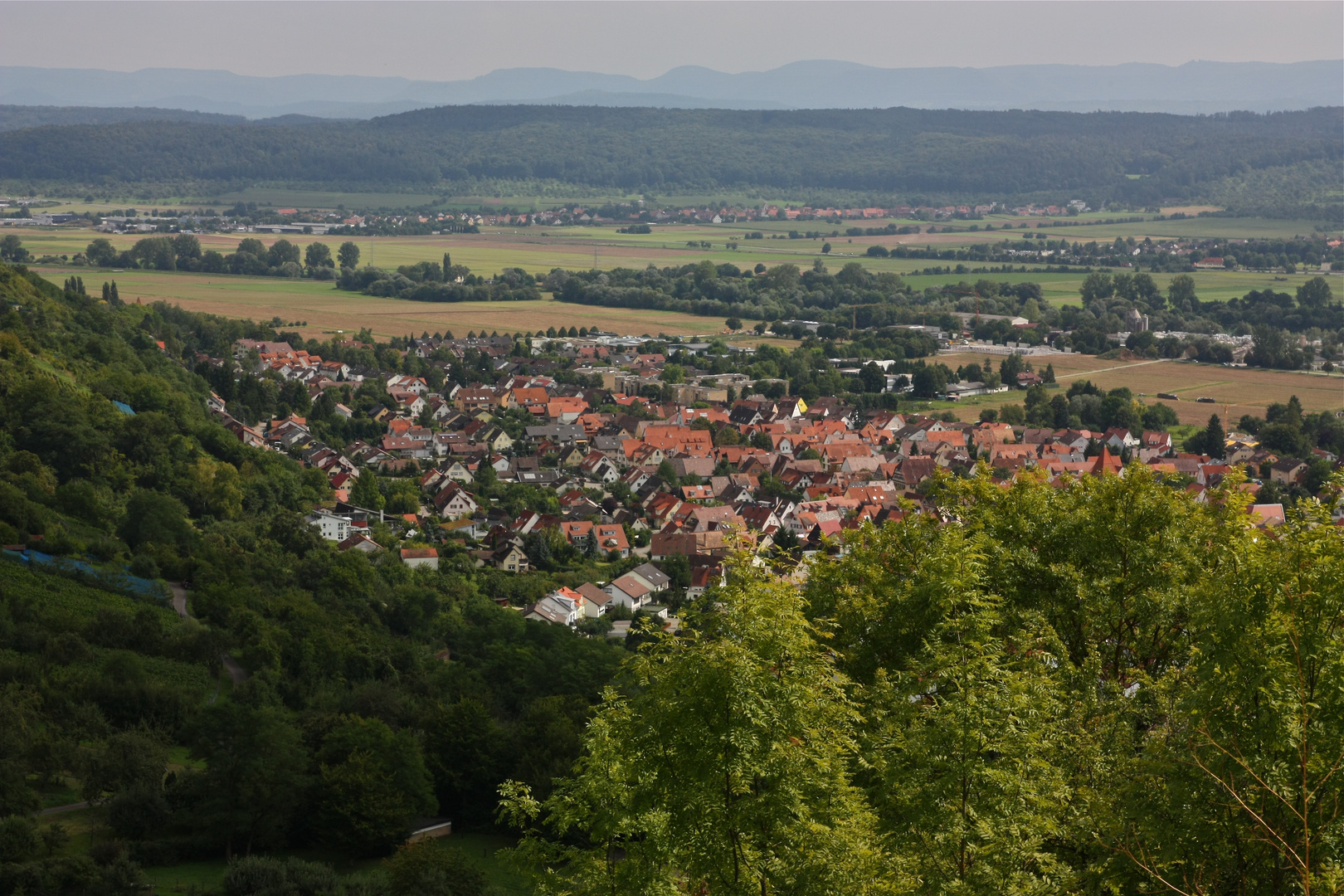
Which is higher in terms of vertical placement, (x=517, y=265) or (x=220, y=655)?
(x=517, y=265)

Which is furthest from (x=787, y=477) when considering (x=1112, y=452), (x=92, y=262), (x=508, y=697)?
(x=92, y=262)

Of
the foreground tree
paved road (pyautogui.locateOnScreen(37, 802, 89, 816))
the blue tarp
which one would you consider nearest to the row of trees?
the blue tarp

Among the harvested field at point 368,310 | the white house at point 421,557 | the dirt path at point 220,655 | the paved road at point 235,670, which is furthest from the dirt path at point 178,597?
the harvested field at point 368,310

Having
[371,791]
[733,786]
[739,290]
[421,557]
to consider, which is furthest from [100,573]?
[739,290]

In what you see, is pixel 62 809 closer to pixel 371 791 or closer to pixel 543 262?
pixel 371 791

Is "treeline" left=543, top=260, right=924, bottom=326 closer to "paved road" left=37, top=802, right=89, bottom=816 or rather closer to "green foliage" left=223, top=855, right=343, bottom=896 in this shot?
"paved road" left=37, top=802, right=89, bottom=816

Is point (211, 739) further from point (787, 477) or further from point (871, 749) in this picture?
point (787, 477)

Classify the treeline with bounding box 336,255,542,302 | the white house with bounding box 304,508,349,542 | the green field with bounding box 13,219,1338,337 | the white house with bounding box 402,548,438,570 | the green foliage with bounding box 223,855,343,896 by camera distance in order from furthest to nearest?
1. the treeline with bounding box 336,255,542,302
2. the green field with bounding box 13,219,1338,337
3. the white house with bounding box 304,508,349,542
4. the white house with bounding box 402,548,438,570
5. the green foliage with bounding box 223,855,343,896

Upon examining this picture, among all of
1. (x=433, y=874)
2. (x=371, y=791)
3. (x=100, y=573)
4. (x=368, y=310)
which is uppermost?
(x=368, y=310)
